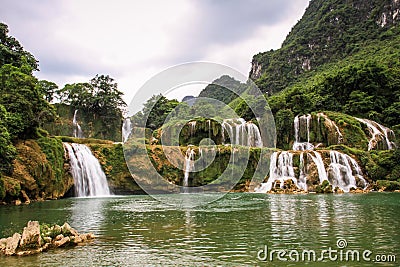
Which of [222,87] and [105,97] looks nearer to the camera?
[222,87]

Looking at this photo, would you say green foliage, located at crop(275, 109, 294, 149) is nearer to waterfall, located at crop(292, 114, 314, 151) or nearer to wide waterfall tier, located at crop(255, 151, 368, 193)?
waterfall, located at crop(292, 114, 314, 151)

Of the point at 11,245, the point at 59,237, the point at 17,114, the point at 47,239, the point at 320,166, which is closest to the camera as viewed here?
the point at 11,245

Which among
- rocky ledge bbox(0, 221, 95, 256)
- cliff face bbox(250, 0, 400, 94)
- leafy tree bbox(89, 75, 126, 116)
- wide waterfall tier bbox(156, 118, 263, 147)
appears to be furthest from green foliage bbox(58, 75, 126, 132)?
cliff face bbox(250, 0, 400, 94)

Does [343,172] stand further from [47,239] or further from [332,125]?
[47,239]

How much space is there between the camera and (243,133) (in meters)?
43.5

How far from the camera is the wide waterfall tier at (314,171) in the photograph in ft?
99.3

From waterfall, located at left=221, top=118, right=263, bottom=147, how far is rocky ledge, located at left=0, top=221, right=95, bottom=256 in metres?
35.1

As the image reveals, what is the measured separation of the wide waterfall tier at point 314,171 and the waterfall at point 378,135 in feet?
31.2

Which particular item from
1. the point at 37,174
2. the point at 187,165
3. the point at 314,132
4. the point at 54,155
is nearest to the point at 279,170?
the point at 187,165

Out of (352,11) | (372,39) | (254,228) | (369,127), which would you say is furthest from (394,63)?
(254,228)

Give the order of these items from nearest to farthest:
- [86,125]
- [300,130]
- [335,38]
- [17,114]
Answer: [17,114]
[300,130]
[86,125]
[335,38]
